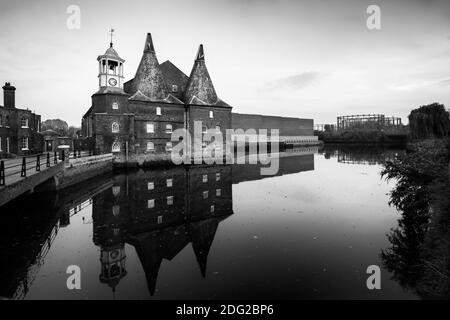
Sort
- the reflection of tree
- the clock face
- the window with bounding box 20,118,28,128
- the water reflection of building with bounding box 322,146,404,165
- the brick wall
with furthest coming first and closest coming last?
the brick wall, the water reflection of building with bounding box 322,146,404,165, the clock face, the window with bounding box 20,118,28,128, the reflection of tree

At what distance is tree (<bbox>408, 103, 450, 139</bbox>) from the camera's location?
423 inches

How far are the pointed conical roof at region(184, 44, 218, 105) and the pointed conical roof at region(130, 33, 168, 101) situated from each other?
360 centimetres

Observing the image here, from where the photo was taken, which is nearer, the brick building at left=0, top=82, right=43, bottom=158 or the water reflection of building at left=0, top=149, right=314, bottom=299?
the water reflection of building at left=0, top=149, right=314, bottom=299

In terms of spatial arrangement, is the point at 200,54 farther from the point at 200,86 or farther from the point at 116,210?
the point at 116,210

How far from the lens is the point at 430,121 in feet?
36.4

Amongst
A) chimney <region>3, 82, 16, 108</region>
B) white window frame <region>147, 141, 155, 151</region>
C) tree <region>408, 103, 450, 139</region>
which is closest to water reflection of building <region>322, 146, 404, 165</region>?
A: tree <region>408, 103, 450, 139</region>

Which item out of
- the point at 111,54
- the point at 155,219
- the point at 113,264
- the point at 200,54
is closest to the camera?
the point at 113,264

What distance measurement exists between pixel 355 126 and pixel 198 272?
75961mm

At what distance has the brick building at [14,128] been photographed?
73.5ft

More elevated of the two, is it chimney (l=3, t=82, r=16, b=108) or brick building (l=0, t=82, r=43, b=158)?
chimney (l=3, t=82, r=16, b=108)

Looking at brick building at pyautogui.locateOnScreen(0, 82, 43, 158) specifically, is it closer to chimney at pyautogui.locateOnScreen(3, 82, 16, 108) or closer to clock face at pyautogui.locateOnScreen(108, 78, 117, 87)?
chimney at pyautogui.locateOnScreen(3, 82, 16, 108)

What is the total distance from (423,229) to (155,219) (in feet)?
32.0

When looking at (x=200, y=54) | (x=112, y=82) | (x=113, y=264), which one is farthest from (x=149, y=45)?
(x=113, y=264)
